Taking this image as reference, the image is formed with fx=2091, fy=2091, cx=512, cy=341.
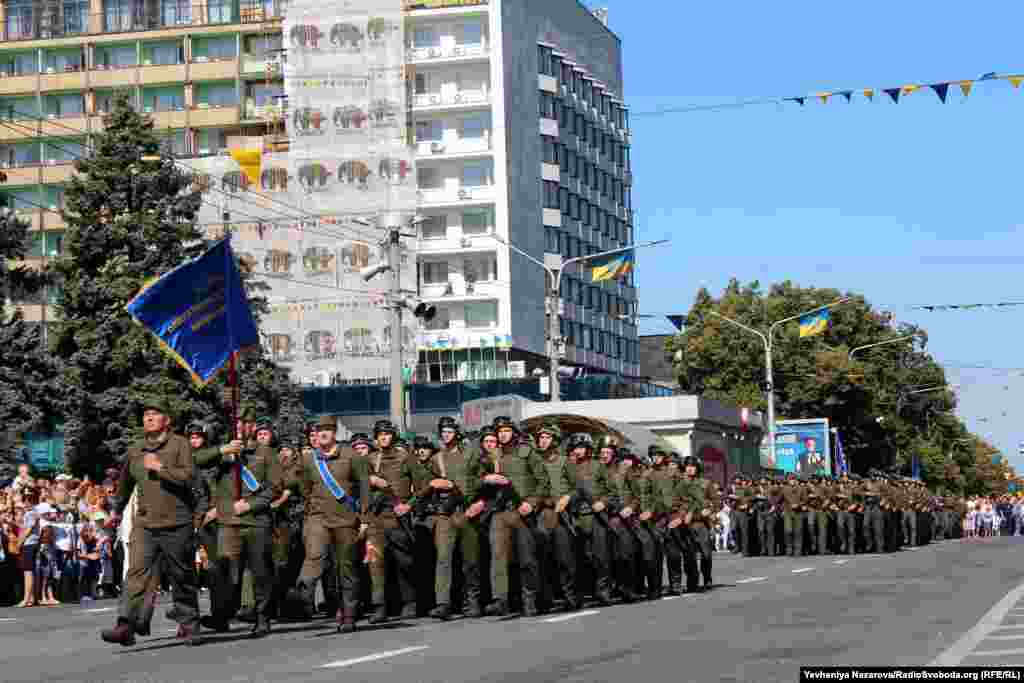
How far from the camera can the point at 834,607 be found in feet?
64.1

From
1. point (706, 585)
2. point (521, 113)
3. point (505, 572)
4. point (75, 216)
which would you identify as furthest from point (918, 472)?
point (505, 572)

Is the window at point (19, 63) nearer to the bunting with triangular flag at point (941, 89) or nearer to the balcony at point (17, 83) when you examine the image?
the balcony at point (17, 83)

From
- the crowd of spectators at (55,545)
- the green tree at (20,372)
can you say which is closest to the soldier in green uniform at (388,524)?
the crowd of spectators at (55,545)

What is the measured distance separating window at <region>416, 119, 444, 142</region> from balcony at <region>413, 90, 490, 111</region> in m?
Answer: 0.79

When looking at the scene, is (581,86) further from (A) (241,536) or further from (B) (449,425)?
(A) (241,536)

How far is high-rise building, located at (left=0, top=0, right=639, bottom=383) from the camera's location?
8975cm

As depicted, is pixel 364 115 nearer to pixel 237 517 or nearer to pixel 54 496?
pixel 54 496

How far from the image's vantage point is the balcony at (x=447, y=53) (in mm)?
89812

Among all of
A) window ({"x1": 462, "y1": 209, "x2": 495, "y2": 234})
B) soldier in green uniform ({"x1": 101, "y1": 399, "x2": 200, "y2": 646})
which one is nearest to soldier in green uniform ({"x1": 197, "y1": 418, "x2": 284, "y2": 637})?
soldier in green uniform ({"x1": 101, "y1": 399, "x2": 200, "y2": 646})

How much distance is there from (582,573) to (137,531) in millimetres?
8032

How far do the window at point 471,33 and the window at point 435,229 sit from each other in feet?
25.0

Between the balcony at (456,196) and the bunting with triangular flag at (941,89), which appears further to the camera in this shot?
the balcony at (456,196)

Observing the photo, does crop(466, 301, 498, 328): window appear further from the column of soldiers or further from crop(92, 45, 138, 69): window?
the column of soldiers

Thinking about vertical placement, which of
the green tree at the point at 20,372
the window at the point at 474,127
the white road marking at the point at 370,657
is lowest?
the white road marking at the point at 370,657
